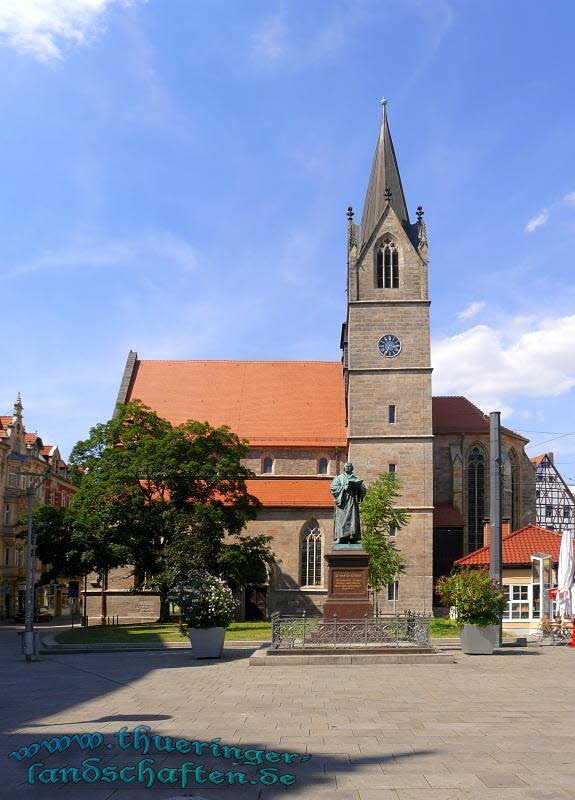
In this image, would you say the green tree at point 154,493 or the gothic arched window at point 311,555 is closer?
the green tree at point 154,493

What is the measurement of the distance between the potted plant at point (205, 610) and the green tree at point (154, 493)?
12335 mm

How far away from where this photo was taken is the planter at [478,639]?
75.8 feet

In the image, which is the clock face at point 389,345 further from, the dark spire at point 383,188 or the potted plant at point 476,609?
the potted plant at point 476,609

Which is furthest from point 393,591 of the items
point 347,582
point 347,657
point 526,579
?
point 347,657

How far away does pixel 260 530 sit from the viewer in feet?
153

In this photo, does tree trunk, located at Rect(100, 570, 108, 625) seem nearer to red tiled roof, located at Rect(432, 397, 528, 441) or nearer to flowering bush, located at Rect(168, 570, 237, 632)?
red tiled roof, located at Rect(432, 397, 528, 441)

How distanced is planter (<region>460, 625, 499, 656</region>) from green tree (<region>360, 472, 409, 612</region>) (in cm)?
1382

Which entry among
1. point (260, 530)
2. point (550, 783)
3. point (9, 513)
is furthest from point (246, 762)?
point (9, 513)

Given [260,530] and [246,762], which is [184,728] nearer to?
[246,762]

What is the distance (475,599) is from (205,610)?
735 cm

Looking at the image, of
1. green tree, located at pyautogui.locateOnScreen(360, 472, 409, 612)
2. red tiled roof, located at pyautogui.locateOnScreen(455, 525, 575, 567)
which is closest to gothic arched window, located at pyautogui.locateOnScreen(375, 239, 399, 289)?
green tree, located at pyautogui.locateOnScreen(360, 472, 409, 612)

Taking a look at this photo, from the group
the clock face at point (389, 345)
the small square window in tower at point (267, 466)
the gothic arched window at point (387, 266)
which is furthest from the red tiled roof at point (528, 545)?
the gothic arched window at point (387, 266)

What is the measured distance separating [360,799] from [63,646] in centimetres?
2239

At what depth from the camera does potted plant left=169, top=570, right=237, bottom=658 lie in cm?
2238
